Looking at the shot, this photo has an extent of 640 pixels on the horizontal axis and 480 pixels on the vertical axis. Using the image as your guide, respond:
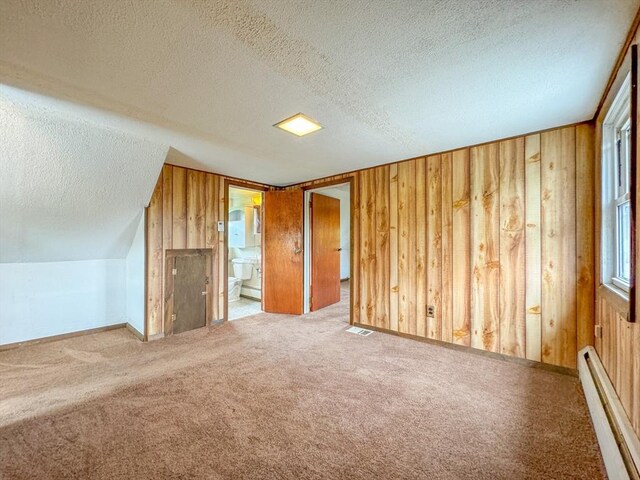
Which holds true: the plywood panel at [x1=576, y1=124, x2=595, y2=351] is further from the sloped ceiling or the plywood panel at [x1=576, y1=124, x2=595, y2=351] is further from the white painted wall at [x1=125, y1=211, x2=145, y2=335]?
the white painted wall at [x1=125, y1=211, x2=145, y2=335]

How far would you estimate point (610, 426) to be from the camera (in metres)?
1.41

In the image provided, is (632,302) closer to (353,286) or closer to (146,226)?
(353,286)

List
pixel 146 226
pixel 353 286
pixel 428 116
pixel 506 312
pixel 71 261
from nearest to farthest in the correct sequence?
1. pixel 428 116
2. pixel 506 312
3. pixel 146 226
4. pixel 71 261
5. pixel 353 286

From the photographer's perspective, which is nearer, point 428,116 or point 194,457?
point 194,457

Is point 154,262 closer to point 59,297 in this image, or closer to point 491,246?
point 59,297

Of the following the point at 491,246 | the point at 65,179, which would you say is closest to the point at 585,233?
the point at 491,246

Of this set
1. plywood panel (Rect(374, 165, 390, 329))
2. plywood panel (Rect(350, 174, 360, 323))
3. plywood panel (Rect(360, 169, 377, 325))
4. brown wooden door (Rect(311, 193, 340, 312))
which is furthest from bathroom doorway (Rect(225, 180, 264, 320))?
plywood panel (Rect(374, 165, 390, 329))

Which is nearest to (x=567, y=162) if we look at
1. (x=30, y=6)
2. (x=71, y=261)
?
(x=30, y=6)

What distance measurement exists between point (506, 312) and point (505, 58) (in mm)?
2089

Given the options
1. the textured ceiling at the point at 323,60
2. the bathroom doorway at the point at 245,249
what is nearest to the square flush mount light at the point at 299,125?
the textured ceiling at the point at 323,60

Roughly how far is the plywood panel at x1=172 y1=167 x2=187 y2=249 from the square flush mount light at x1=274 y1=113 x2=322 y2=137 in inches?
67.9

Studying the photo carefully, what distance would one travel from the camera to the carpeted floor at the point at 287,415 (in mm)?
1386

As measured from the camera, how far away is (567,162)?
2.30 m

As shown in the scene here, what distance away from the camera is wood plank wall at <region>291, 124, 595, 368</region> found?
7.50 ft
